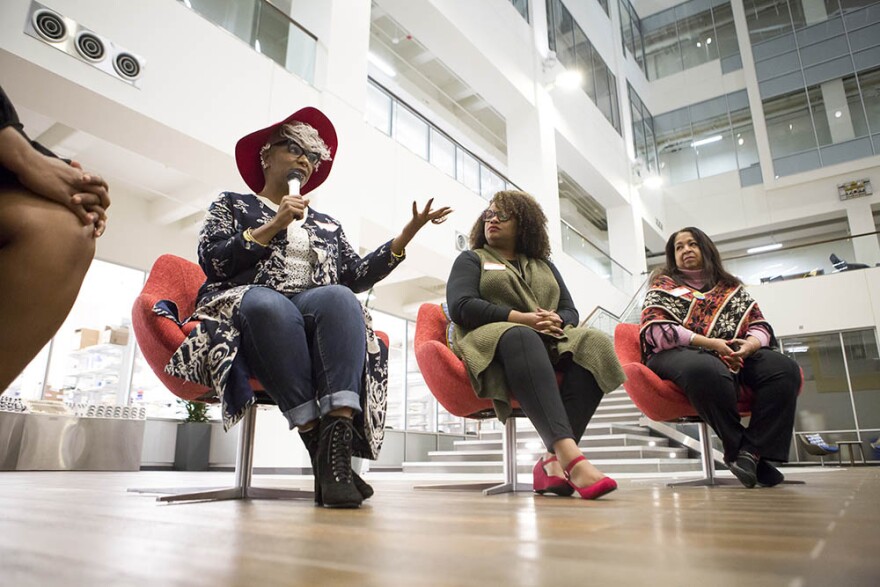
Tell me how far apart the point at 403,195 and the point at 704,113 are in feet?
34.7

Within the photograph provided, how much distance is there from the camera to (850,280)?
9.40 meters

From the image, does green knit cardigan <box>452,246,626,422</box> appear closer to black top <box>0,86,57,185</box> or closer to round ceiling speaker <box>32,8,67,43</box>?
black top <box>0,86,57,185</box>

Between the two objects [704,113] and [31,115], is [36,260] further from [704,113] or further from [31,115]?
[704,113]

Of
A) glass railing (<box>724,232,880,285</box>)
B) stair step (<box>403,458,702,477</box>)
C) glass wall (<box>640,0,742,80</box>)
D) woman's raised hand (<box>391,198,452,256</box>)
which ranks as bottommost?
stair step (<box>403,458,702,477</box>)

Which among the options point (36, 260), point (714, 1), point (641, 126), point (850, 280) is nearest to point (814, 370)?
point (850, 280)

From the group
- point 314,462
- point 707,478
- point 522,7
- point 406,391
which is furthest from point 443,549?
point 406,391

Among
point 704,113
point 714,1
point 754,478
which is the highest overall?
point 714,1

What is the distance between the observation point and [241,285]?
1640mm

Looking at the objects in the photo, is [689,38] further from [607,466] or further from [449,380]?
[449,380]

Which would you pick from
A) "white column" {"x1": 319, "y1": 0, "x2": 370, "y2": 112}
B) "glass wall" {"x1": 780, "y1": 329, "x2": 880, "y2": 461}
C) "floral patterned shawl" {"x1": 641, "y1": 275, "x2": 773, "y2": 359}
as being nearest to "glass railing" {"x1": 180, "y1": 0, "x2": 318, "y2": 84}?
"white column" {"x1": 319, "y1": 0, "x2": 370, "y2": 112}

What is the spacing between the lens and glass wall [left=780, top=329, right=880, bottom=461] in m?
8.44

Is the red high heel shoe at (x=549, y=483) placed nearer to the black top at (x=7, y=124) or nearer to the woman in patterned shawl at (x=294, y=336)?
the woman in patterned shawl at (x=294, y=336)

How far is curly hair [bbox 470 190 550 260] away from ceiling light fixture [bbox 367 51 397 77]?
7736 mm

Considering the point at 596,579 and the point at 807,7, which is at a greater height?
the point at 807,7
